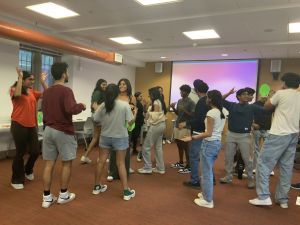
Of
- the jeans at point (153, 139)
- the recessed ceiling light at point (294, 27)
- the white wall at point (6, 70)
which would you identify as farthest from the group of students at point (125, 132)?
the white wall at point (6, 70)

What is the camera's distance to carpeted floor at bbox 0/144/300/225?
8.80 ft

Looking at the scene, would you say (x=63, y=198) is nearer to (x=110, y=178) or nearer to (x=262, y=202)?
(x=110, y=178)

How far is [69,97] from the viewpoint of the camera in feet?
8.94

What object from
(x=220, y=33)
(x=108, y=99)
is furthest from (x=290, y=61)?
(x=108, y=99)

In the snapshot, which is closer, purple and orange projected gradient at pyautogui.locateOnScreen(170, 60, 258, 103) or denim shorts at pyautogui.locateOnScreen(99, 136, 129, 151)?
denim shorts at pyautogui.locateOnScreen(99, 136, 129, 151)

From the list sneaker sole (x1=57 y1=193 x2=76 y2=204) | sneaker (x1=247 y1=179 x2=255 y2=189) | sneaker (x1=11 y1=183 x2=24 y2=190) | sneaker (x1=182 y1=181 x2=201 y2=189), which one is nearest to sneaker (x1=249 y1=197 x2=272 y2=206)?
sneaker (x1=247 y1=179 x2=255 y2=189)

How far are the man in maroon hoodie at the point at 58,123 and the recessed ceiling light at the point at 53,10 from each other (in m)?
2.21

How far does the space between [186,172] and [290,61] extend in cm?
530

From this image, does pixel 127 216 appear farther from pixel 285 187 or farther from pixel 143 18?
pixel 143 18

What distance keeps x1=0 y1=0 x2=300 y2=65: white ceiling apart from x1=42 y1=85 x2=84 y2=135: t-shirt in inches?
82.2

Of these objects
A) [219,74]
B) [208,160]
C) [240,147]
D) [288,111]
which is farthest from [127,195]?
[219,74]

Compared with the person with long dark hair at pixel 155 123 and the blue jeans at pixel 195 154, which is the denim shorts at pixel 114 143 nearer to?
the blue jeans at pixel 195 154

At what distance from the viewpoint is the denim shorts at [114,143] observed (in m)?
3.06

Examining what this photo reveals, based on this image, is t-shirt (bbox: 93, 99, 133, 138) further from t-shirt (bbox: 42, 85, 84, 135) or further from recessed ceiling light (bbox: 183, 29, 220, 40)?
recessed ceiling light (bbox: 183, 29, 220, 40)
